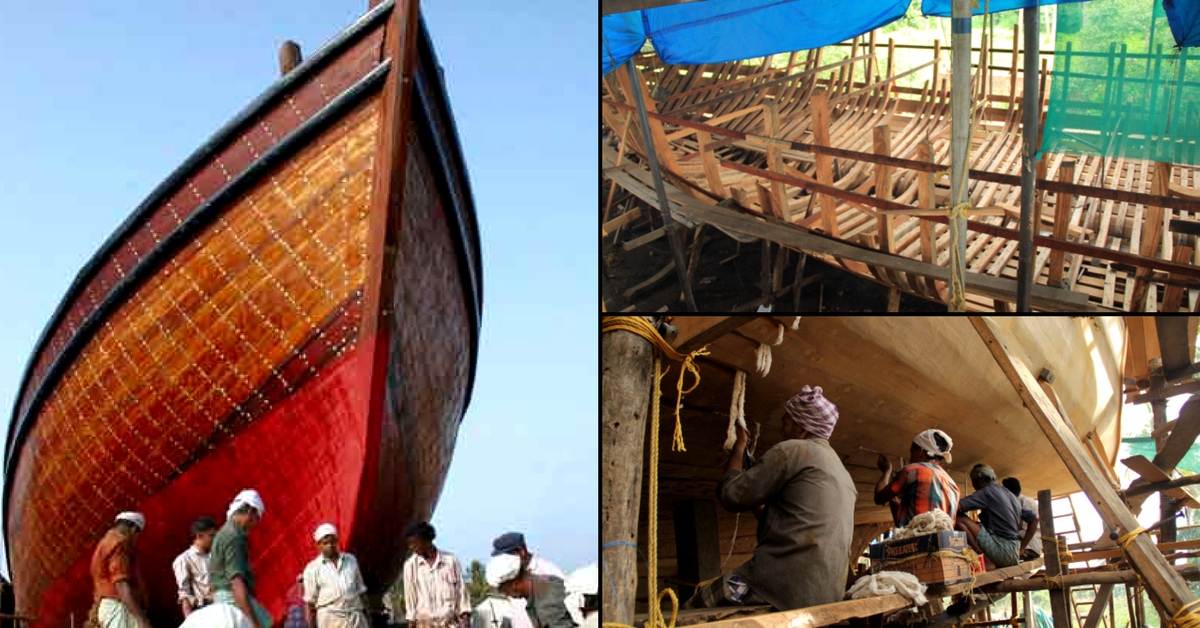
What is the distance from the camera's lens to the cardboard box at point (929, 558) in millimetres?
2469

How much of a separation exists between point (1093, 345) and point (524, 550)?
5.02 m

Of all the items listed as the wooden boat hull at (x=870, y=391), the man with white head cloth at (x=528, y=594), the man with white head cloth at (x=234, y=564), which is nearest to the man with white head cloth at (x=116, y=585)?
the man with white head cloth at (x=234, y=564)

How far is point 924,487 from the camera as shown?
282 cm

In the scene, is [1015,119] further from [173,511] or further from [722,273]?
[173,511]

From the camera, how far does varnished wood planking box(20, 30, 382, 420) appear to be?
12.7 ft

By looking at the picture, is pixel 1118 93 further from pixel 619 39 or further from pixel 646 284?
pixel 646 284

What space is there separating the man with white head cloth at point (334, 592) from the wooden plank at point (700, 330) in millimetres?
1626

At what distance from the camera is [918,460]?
3.20 m

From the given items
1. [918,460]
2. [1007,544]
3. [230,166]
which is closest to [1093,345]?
[1007,544]

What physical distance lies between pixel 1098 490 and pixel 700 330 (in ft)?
6.00

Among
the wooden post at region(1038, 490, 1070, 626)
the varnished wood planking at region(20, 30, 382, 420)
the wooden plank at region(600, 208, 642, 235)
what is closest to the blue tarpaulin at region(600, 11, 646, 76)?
the varnished wood planking at region(20, 30, 382, 420)

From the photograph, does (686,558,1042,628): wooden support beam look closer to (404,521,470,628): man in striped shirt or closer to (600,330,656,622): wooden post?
(600,330,656,622): wooden post

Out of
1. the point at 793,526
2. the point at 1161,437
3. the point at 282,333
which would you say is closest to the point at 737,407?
the point at 793,526

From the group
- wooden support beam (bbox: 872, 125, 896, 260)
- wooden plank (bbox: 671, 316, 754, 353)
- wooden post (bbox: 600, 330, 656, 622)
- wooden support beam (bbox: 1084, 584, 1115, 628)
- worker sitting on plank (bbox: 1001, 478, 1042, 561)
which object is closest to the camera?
wooden post (bbox: 600, 330, 656, 622)
